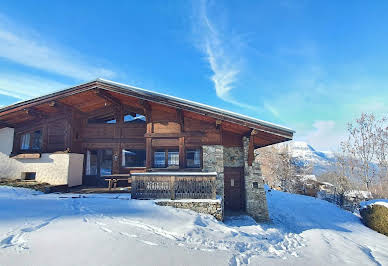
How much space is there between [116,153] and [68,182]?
266 centimetres

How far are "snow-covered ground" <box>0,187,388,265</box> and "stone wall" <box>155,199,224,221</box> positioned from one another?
1.78 ft

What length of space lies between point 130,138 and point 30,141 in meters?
5.75

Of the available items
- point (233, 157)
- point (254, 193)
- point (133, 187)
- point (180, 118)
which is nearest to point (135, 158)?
point (180, 118)

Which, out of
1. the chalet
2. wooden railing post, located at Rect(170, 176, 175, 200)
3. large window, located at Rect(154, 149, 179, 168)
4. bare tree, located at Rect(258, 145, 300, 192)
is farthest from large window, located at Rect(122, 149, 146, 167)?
bare tree, located at Rect(258, 145, 300, 192)

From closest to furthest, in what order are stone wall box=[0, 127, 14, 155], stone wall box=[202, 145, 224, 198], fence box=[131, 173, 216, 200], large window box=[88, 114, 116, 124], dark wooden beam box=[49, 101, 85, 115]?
1. fence box=[131, 173, 216, 200]
2. dark wooden beam box=[49, 101, 85, 115]
3. stone wall box=[202, 145, 224, 198]
4. stone wall box=[0, 127, 14, 155]
5. large window box=[88, 114, 116, 124]

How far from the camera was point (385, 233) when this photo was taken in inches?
382

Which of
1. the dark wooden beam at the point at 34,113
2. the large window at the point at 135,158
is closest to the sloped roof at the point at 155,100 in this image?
the dark wooden beam at the point at 34,113

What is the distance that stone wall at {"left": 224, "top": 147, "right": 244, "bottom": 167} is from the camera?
11.1m

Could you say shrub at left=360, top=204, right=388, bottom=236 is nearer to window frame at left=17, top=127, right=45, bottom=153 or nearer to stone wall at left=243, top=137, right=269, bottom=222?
stone wall at left=243, top=137, right=269, bottom=222

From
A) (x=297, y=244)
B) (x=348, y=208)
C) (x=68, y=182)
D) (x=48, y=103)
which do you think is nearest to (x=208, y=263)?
(x=297, y=244)

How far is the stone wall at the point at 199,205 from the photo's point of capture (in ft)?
25.1

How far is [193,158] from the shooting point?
37.9ft

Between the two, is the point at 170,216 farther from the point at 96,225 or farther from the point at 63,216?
the point at 63,216

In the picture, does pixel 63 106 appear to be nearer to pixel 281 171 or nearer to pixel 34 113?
pixel 34 113
